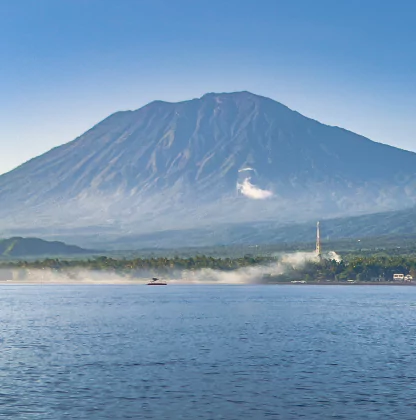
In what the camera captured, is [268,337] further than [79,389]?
Yes

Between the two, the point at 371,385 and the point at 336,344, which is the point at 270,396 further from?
the point at 336,344

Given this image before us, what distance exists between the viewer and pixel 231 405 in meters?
48.7

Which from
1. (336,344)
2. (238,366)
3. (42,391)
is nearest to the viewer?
(42,391)

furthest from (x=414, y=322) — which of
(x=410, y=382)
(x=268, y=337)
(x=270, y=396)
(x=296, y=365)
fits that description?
(x=270, y=396)

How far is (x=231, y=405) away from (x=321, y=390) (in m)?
7.13

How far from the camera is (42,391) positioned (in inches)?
2090

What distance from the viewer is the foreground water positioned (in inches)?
1884

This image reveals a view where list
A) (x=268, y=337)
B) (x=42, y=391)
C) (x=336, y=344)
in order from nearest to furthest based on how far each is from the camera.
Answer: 1. (x=42, y=391)
2. (x=336, y=344)
3. (x=268, y=337)

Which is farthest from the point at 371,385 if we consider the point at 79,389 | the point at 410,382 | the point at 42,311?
the point at 42,311

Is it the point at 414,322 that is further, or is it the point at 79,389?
the point at 414,322

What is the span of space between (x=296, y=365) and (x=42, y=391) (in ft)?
65.4

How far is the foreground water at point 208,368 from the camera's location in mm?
47844

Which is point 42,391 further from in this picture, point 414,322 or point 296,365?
point 414,322

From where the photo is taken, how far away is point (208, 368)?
6362 centimetres
